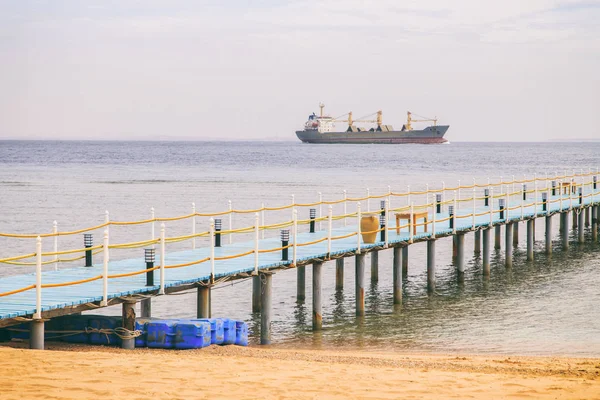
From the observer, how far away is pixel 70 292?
637 inches

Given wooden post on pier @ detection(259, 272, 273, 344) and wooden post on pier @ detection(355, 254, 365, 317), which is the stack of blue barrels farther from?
wooden post on pier @ detection(355, 254, 365, 317)

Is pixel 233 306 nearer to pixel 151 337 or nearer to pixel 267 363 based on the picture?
Result: pixel 151 337

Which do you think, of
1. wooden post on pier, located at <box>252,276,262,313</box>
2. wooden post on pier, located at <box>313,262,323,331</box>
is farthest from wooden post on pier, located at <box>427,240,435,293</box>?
wooden post on pier, located at <box>313,262,323,331</box>

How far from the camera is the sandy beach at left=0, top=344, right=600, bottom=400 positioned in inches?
424

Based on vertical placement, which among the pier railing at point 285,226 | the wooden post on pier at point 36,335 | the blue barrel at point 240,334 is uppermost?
the pier railing at point 285,226

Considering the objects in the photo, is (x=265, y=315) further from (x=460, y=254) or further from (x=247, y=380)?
(x=460, y=254)

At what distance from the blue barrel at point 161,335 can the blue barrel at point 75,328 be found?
1061mm

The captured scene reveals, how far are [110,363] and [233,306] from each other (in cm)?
1268

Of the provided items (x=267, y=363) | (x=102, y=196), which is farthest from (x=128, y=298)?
(x=102, y=196)

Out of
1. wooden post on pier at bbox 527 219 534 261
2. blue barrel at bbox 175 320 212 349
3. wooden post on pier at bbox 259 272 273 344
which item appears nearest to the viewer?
blue barrel at bbox 175 320 212 349

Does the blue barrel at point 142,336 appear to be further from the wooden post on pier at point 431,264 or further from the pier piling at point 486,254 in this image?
the pier piling at point 486,254

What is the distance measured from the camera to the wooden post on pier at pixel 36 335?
14.2 m

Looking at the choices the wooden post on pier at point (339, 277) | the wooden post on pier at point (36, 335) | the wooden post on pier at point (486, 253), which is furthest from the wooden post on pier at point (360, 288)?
the wooden post on pier at point (36, 335)

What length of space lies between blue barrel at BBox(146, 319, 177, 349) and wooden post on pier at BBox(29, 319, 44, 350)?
2064 mm
